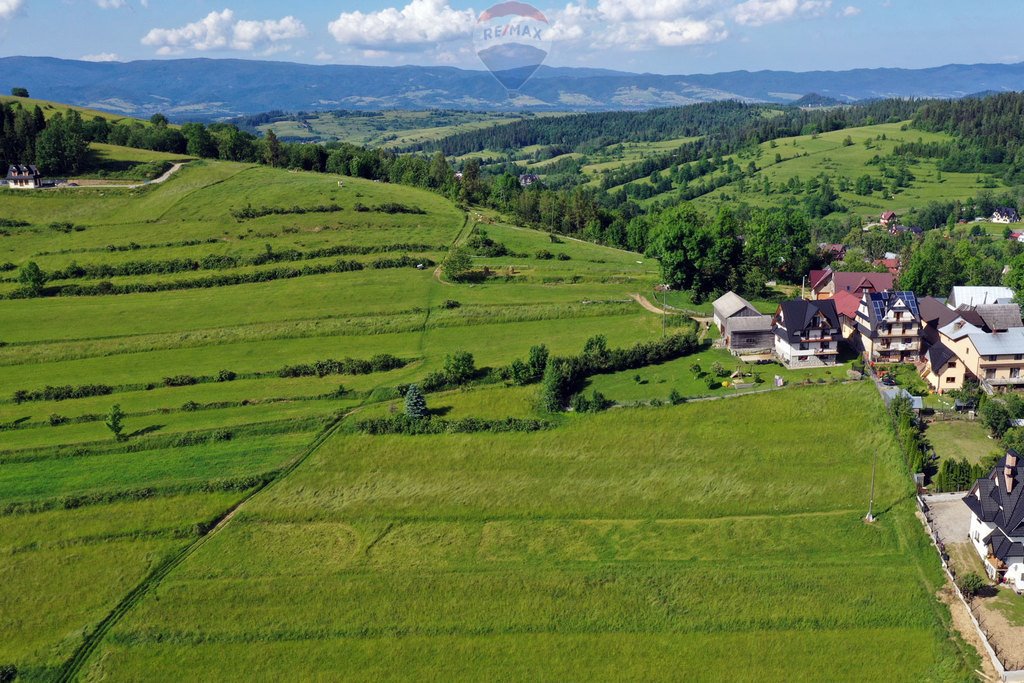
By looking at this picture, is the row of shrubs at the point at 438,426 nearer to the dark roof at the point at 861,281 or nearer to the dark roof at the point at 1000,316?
the dark roof at the point at 1000,316

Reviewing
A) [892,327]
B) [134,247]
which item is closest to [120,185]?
[134,247]

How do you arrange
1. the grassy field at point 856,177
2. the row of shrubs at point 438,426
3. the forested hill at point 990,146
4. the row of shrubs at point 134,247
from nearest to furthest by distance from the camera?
the row of shrubs at point 438,426 → the row of shrubs at point 134,247 → the grassy field at point 856,177 → the forested hill at point 990,146

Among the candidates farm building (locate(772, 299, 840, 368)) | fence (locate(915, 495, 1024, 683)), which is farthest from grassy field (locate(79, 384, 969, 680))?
farm building (locate(772, 299, 840, 368))

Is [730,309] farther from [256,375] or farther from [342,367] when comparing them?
[256,375]

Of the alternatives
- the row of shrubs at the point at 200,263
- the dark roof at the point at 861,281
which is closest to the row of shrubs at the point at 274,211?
the row of shrubs at the point at 200,263

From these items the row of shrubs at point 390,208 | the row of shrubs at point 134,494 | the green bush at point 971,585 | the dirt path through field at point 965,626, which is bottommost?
the dirt path through field at point 965,626

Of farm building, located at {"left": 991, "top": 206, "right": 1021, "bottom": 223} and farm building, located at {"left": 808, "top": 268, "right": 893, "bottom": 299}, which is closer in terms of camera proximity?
farm building, located at {"left": 808, "top": 268, "right": 893, "bottom": 299}

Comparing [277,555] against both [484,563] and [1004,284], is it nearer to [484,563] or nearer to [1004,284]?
[484,563]

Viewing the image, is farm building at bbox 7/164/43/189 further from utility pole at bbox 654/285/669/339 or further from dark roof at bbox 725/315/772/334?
dark roof at bbox 725/315/772/334
